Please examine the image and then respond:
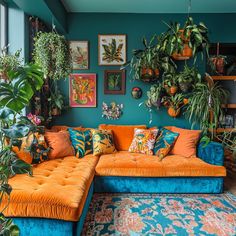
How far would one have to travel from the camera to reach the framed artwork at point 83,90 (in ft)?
13.0

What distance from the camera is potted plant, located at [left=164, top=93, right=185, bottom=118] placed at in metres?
3.79

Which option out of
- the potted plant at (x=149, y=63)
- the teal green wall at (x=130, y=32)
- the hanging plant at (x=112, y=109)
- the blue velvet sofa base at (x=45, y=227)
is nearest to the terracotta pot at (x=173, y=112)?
the teal green wall at (x=130, y=32)

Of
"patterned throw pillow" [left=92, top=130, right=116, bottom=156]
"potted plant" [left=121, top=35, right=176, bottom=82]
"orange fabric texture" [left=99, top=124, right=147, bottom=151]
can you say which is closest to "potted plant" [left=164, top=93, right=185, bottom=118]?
"potted plant" [left=121, top=35, right=176, bottom=82]

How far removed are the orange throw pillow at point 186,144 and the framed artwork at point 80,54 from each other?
190cm

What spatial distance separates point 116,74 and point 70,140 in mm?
1343

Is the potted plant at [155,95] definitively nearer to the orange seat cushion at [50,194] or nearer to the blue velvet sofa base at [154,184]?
the blue velvet sofa base at [154,184]

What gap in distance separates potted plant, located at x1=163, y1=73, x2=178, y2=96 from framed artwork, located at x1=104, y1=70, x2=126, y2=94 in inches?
27.2

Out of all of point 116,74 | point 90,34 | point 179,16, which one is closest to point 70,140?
point 116,74

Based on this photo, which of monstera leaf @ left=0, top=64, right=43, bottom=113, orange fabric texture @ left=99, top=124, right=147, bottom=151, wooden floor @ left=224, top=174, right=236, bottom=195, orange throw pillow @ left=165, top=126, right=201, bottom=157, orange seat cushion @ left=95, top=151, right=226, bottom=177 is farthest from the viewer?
orange fabric texture @ left=99, top=124, right=147, bottom=151

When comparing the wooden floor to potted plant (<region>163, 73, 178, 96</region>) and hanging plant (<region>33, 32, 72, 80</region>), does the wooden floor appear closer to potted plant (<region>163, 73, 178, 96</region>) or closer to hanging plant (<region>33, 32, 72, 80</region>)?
potted plant (<region>163, 73, 178, 96</region>)

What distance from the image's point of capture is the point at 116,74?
13.0ft

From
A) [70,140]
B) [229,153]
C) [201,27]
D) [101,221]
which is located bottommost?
[101,221]

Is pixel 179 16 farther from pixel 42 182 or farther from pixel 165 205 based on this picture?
pixel 42 182

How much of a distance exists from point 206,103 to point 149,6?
5.53 ft
